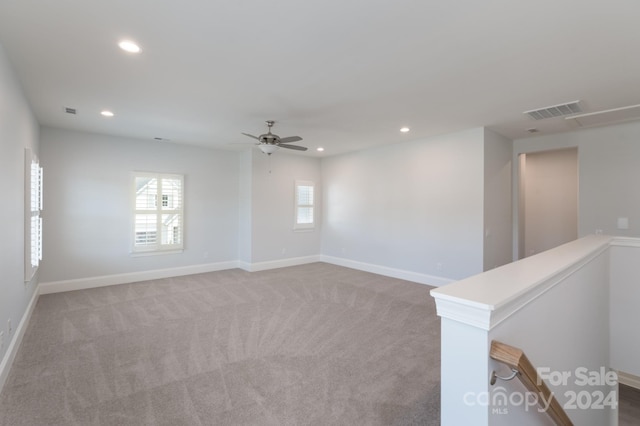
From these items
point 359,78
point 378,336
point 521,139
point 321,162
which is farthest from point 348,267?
point 359,78

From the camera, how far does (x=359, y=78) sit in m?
3.19

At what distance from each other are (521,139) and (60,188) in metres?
8.38

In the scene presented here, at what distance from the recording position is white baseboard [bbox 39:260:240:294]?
5.29m

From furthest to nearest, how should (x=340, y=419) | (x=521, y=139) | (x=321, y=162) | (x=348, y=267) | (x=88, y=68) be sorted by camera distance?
(x=321, y=162), (x=348, y=267), (x=521, y=139), (x=88, y=68), (x=340, y=419)

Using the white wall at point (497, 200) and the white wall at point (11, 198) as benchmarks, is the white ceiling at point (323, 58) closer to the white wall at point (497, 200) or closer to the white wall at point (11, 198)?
the white wall at point (11, 198)

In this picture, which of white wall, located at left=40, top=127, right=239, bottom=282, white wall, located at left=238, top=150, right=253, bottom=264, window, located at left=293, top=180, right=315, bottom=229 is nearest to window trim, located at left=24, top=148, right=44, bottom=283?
white wall, located at left=40, top=127, right=239, bottom=282

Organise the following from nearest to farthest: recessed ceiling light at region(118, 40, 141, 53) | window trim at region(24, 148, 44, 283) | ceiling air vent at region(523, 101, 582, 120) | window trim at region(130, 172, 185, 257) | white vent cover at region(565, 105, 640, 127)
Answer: recessed ceiling light at region(118, 40, 141, 53) < window trim at region(24, 148, 44, 283) < ceiling air vent at region(523, 101, 582, 120) < white vent cover at region(565, 105, 640, 127) < window trim at region(130, 172, 185, 257)

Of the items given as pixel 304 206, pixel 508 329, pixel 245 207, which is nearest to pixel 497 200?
pixel 304 206

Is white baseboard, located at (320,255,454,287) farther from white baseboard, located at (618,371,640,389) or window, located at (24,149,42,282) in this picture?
window, located at (24,149,42,282)

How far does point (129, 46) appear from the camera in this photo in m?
2.58

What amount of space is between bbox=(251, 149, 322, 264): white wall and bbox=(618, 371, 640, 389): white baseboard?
5.94m

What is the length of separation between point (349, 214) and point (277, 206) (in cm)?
176

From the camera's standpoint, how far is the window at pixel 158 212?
606cm

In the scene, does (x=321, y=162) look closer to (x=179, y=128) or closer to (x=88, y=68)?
(x=179, y=128)
